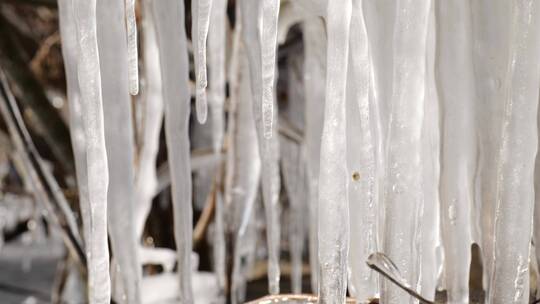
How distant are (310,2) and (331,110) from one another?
0.30 metres

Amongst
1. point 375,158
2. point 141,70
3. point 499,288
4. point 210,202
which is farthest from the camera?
point 210,202

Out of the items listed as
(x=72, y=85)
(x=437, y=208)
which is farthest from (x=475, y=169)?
(x=72, y=85)

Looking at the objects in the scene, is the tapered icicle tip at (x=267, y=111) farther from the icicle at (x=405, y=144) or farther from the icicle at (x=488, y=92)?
the icicle at (x=488, y=92)

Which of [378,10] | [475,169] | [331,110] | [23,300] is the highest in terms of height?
[378,10]

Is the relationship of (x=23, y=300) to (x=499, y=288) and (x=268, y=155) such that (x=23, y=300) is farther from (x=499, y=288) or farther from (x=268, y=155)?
(x=499, y=288)

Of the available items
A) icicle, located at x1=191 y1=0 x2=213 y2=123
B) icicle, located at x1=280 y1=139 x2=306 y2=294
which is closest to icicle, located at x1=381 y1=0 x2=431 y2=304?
icicle, located at x1=191 y1=0 x2=213 y2=123

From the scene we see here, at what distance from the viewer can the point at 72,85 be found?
129cm

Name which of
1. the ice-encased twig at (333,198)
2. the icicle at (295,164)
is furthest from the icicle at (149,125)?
the ice-encased twig at (333,198)

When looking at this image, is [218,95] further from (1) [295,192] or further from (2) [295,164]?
(2) [295,164]

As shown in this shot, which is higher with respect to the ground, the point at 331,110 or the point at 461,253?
the point at 331,110

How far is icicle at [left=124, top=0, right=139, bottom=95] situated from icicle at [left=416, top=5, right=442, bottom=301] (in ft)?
1.65

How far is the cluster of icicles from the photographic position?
1051 mm

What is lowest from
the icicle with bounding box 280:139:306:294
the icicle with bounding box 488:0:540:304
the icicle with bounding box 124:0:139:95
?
the icicle with bounding box 280:139:306:294

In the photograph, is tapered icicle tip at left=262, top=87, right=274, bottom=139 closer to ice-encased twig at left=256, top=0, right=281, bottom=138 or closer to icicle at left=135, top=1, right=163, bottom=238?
ice-encased twig at left=256, top=0, right=281, bottom=138
